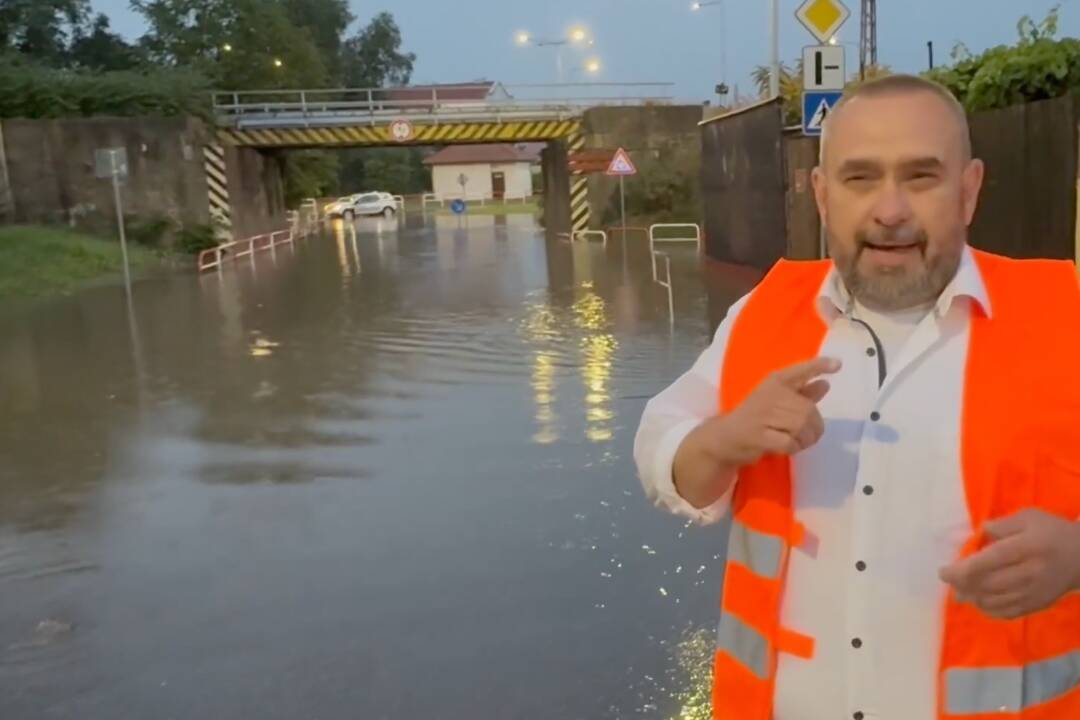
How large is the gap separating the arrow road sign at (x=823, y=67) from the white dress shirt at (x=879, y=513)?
1075cm

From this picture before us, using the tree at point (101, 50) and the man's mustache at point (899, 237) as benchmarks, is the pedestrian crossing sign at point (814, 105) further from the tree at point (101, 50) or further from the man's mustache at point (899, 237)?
the tree at point (101, 50)

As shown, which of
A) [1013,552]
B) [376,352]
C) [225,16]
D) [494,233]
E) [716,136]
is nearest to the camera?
[1013,552]

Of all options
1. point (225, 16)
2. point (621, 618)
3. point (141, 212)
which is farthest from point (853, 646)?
point (225, 16)

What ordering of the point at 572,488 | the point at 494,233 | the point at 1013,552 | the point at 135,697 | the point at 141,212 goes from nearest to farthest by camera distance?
1. the point at 1013,552
2. the point at 135,697
3. the point at 572,488
4. the point at 141,212
5. the point at 494,233

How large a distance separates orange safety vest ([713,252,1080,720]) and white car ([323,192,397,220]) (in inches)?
2435

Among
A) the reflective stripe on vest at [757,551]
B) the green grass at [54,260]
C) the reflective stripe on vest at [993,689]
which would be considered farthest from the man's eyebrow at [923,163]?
the green grass at [54,260]

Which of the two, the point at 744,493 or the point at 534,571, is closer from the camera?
the point at 744,493

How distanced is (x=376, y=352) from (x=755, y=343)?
11.0 meters

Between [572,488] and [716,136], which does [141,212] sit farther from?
[572,488]

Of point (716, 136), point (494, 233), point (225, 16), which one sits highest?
point (225, 16)

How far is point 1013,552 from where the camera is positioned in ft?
5.51

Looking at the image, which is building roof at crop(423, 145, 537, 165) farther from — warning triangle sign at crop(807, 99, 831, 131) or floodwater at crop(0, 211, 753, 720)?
warning triangle sign at crop(807, 99, 831, 131)

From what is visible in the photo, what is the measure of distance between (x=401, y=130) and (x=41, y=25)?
25118 millimetres

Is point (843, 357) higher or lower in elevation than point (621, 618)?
higher
